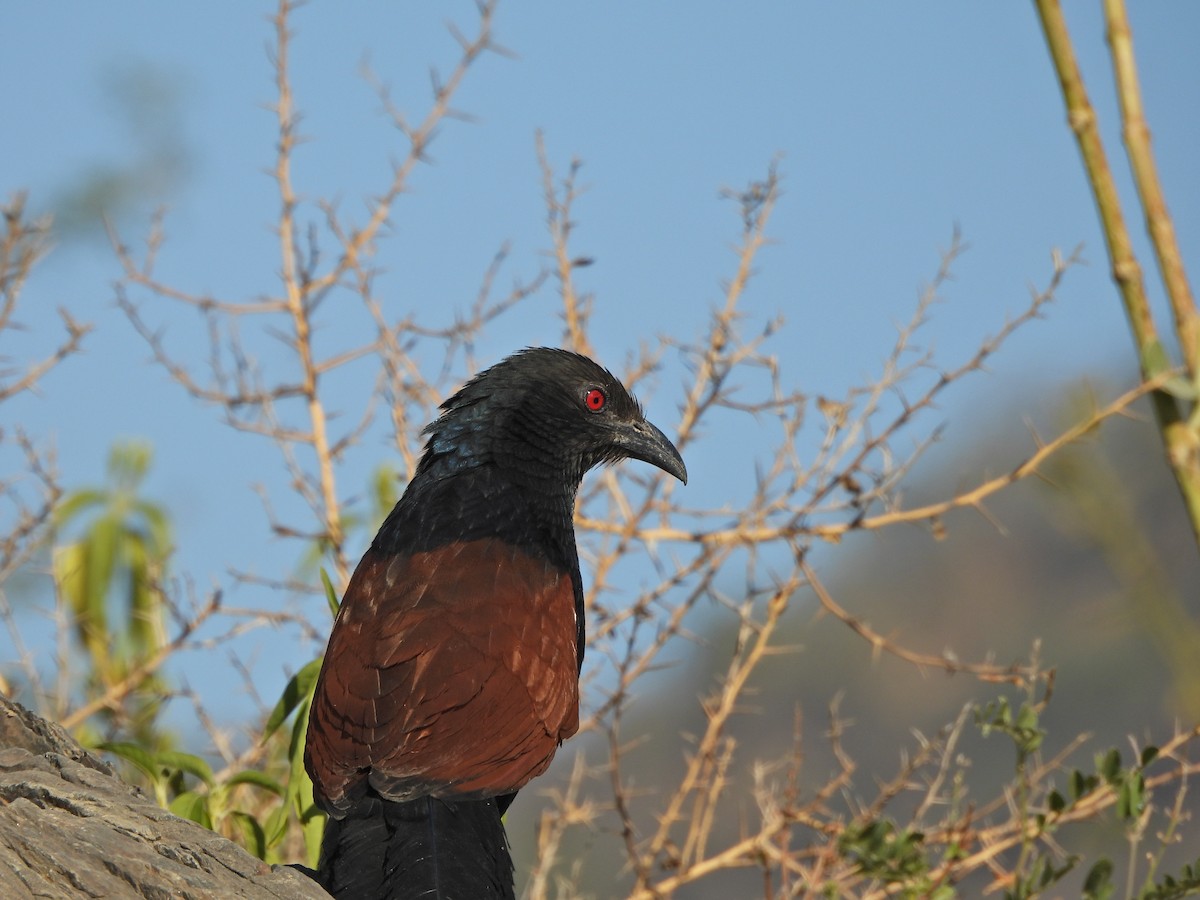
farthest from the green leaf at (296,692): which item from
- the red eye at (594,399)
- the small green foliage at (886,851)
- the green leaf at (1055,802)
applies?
the green leaf at (1055,802)

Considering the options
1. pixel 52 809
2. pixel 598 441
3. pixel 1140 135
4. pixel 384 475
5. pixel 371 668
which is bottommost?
pixel 52 809

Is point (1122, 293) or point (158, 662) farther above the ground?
point (158, 662)

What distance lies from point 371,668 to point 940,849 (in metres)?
2.27

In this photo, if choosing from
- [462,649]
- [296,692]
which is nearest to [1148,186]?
[462,649]

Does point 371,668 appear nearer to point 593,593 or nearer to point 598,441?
point 598,441

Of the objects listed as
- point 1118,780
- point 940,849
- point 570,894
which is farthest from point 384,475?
point 1118,780

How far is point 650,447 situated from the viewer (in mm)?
3988

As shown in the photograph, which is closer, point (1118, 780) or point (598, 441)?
point (1118, 780)

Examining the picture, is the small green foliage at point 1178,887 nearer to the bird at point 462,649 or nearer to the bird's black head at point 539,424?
the bird at point 462,649

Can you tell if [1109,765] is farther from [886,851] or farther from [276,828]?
[276,828]

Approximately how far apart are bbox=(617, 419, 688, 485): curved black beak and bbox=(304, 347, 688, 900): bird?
76mm

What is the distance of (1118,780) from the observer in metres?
3.11

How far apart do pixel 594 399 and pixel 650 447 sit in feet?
0.82

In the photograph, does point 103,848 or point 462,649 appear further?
point 462,649
